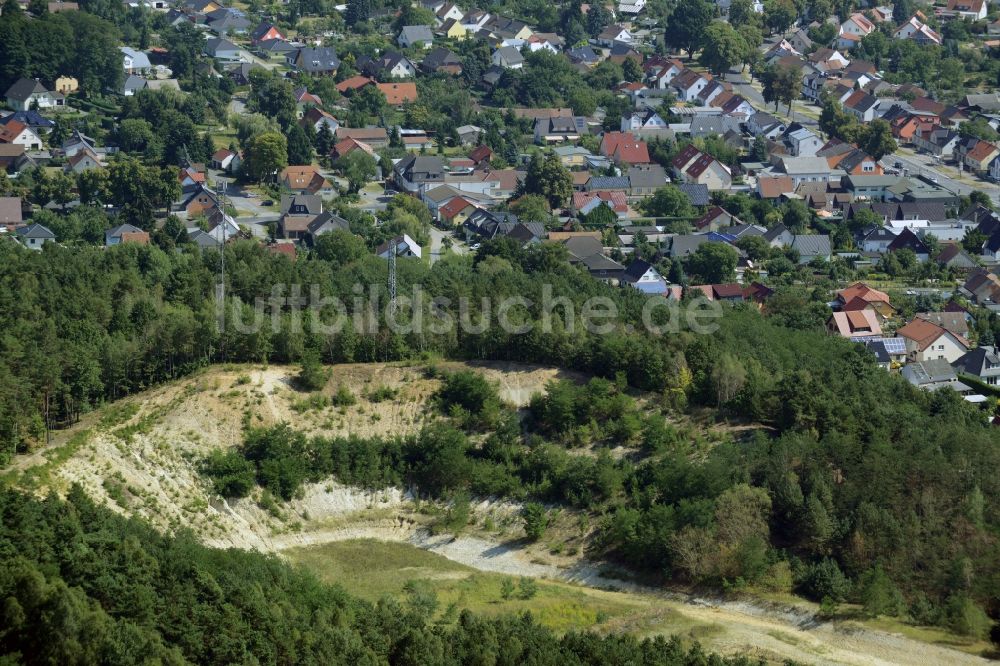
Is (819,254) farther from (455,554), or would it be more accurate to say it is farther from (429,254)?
(455,554)

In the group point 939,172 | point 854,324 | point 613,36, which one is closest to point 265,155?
point 854,324

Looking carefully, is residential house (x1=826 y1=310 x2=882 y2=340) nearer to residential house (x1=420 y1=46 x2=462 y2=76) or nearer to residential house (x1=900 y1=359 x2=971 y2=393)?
residential house (x1=900 y1=359 x2=971 y2=393)

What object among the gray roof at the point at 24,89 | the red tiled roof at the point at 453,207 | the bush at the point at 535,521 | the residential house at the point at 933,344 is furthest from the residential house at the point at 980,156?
the gray roof at the point at 24,89

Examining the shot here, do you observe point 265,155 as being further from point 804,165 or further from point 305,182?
point 804,165

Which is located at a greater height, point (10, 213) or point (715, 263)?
point (10, 213)

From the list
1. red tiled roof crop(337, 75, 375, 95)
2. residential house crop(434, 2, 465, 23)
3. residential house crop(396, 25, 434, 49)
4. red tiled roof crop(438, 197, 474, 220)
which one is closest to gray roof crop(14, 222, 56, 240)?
red tiled roof crop(438, 197, 474, 220)
